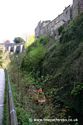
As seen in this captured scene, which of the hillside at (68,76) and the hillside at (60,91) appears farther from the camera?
the hillside at (68,76)

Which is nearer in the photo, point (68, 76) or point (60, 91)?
point (60, 91)

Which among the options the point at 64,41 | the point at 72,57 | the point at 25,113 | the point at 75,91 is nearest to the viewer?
the point at 25,113

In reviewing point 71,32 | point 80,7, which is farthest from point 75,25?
point 80,7

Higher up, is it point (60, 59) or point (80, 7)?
point (80, 7)

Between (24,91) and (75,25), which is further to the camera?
(75,25)

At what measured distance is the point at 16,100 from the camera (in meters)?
14.3

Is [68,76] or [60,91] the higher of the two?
[68,76]

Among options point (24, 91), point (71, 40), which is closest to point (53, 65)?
point (71, 40)

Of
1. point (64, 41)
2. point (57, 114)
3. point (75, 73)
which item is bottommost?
point (57, 114)

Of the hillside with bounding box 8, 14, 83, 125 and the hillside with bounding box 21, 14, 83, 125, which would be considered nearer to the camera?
the hillside with bounding box 8, 14, 83, 125

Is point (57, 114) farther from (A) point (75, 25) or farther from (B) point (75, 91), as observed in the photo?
(A) point (75, 25)

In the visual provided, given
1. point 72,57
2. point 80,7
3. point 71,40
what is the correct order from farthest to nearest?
point 80,7, point 71,40, point 72,57

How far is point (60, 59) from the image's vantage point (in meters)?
19.9

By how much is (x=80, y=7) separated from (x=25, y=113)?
16.2m
